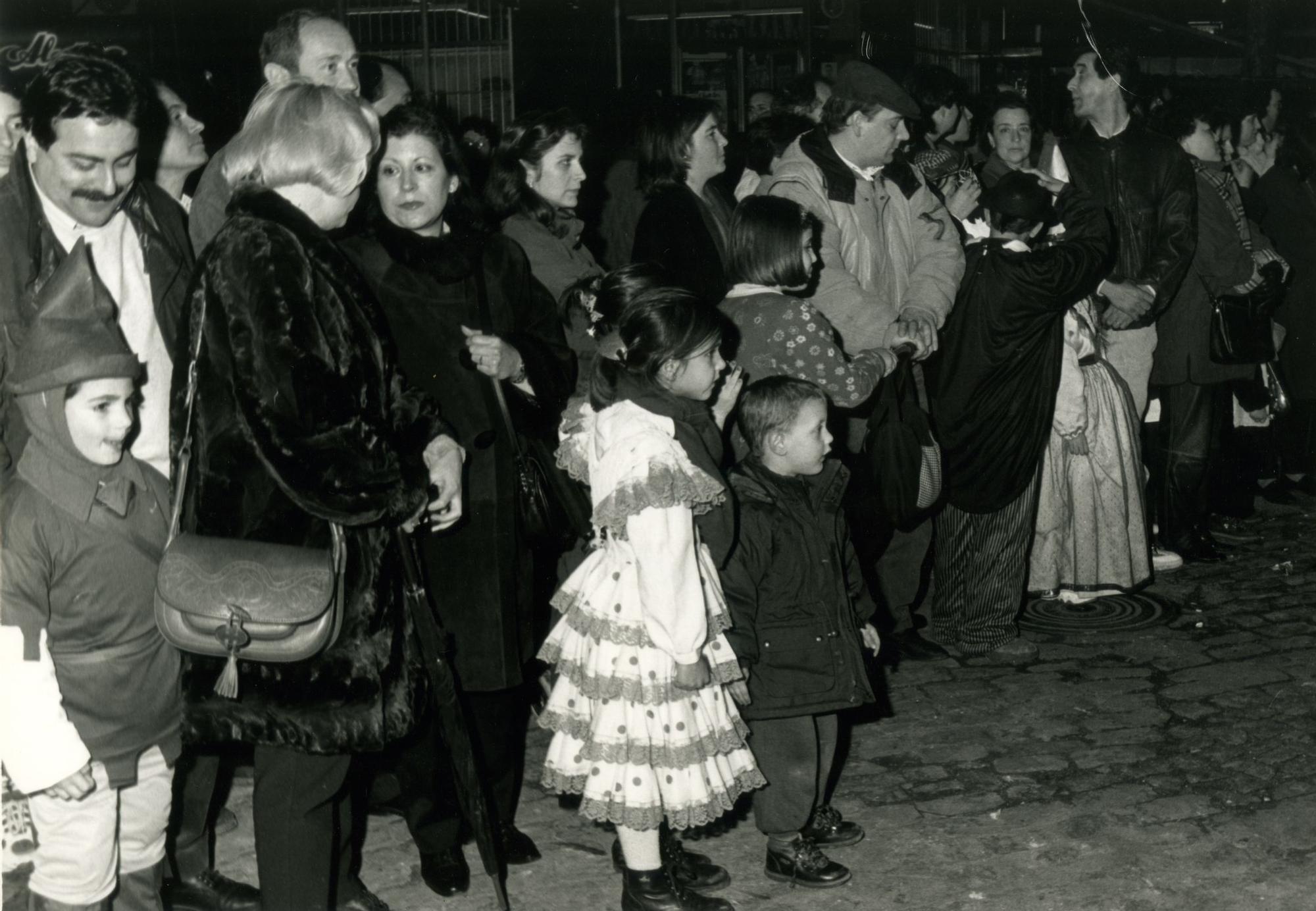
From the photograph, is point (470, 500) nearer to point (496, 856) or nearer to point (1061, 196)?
point (496, 856)

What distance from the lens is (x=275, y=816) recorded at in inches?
132

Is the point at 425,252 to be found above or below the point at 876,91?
below

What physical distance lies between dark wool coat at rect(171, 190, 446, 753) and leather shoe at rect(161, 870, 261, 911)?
3.06ft

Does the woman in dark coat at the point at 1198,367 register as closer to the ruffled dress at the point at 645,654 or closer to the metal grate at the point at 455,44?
the ruffled dress at the point at 645,654

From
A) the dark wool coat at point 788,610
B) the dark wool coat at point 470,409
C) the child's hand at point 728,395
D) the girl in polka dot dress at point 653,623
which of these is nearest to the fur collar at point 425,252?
the dark wool coat at point 470,409

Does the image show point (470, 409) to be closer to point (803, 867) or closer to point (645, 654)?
point (645, 654)

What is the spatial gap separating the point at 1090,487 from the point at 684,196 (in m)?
2.21

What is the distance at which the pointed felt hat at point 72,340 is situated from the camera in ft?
10.6

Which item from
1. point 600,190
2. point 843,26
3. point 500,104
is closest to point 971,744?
point 600,190

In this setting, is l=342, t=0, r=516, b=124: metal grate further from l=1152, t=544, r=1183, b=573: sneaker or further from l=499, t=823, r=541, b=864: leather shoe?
l=499, t=823, r=541, b=864: leather shoe

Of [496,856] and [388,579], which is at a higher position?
[388,579]

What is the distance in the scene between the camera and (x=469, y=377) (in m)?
4.11

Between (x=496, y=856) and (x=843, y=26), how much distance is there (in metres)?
11.0

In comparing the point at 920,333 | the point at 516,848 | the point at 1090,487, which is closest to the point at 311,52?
the point at 920,333
